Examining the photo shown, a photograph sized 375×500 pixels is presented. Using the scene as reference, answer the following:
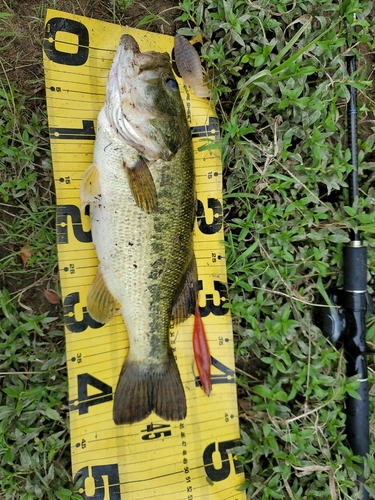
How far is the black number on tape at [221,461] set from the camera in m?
2.45

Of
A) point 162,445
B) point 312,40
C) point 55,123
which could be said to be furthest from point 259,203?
point 162,445

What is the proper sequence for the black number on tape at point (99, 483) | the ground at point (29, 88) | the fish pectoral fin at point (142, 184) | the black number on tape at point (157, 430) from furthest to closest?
the ground at point (29, 88) < the black number on tape at point (157, 430) < the black number on tape at point (99, 483) < the fish pectoral fin at point (142, 184)

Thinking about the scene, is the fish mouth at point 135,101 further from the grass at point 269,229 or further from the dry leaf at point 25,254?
the dry leaf at point 25,254

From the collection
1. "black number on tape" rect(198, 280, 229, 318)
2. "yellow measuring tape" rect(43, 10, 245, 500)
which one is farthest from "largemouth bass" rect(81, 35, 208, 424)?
"black number on tape" rect(198, 280, 229, 318)

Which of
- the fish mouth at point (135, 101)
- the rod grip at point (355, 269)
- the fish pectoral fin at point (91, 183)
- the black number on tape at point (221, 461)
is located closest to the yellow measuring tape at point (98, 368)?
the black number on tape at point (221, 461)

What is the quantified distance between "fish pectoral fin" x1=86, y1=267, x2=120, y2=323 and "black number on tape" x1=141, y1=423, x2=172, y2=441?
715 millimetres

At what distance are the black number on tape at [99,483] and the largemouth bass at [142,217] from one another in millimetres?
294

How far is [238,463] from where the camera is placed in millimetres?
2508

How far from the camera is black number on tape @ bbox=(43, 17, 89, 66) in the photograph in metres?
2.36

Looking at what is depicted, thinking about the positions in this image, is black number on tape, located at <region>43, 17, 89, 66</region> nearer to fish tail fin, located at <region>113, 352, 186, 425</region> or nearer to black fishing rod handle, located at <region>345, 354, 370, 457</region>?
fish tail fin, located at <region>113, 352, 186, 425</region>

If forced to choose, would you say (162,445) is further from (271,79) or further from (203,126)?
(271,79)

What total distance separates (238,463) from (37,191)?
2067 mm

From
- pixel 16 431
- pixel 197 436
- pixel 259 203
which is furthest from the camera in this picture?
pixel 259 203

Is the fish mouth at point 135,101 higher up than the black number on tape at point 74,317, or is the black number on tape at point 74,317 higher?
the fish mouth at point 135,101
